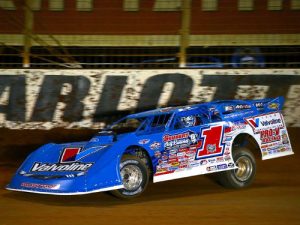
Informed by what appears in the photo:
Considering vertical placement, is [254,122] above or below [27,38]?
below

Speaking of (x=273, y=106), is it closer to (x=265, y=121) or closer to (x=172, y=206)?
(x=265, y=121)

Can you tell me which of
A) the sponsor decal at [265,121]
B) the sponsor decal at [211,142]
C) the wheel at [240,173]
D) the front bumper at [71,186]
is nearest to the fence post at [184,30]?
the sponsor decal at [265,121]

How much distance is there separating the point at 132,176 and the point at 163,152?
0.56 m

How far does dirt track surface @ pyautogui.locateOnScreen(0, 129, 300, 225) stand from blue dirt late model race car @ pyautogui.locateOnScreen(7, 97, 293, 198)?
24cm

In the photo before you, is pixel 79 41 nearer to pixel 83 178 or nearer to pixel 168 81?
pixel 168 81

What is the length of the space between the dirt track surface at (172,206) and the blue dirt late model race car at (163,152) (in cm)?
24

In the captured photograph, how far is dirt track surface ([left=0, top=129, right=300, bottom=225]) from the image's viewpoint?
616 centimetres

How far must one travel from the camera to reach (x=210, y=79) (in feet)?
38.0

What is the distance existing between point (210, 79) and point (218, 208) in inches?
204

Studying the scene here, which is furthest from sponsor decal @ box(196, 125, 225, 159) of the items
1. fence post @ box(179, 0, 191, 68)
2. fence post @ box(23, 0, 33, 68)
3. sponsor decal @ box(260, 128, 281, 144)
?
fence post @ box(23, 0, 33, 68)

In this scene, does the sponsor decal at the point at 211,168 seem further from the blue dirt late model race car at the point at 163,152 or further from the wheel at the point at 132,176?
the wheel at the point at 132,176

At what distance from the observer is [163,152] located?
748 cm

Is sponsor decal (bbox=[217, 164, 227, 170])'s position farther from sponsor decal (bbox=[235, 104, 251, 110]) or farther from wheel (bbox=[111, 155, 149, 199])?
wheel (bbox=[111, 155, 149, 199])

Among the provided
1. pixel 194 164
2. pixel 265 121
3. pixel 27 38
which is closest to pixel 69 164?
pixel 194 164
